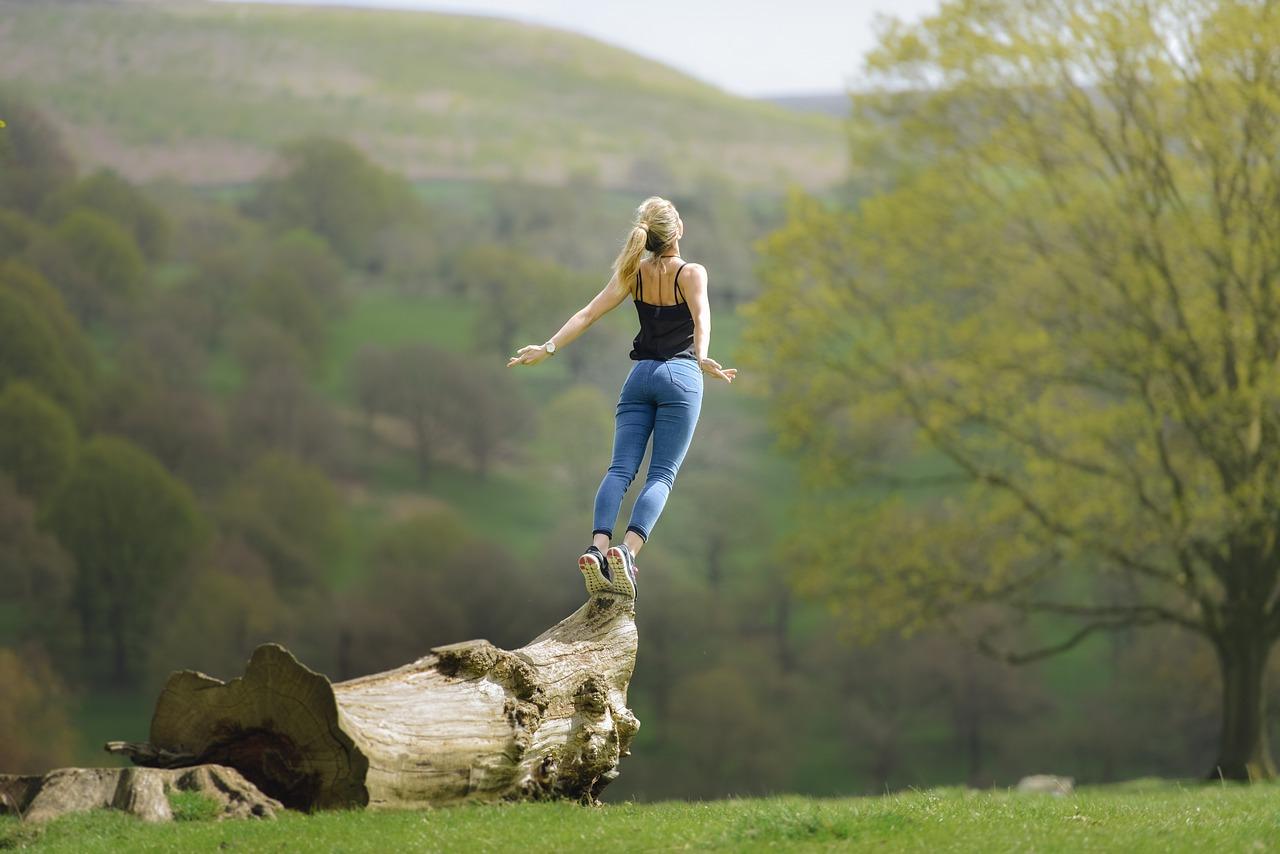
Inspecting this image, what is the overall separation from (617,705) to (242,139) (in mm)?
41854

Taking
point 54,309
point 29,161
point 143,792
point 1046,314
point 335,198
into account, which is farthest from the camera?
point 335,198

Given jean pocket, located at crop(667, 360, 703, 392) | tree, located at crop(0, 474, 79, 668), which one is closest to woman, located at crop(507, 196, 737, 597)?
jean pocket, located at crop(667, 360, 703, 392)

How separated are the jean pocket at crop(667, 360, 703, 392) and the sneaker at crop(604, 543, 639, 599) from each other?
47.5 inches

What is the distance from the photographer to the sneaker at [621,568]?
8.66 m

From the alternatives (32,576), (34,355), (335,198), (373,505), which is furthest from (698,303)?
(335,198)

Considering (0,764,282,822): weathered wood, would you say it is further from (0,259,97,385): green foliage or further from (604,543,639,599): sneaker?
(0,259,97,385): green foliage

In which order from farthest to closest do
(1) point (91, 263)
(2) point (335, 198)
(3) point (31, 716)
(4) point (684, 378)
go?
1. (2) point (335, 198)
2. (1) point (91, 263)
3. (3) point (31, 716)
4. (4) point (684, 378)

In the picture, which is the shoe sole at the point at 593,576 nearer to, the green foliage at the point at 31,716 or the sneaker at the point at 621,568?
the sneaker at the point at 621,568

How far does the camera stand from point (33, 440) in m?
33.8

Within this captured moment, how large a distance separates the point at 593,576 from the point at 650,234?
2.51 m

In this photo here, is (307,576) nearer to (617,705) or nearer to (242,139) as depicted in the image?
(242,139)

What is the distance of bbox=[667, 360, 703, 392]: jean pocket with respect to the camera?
8912mm

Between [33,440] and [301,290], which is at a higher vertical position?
[301,290]

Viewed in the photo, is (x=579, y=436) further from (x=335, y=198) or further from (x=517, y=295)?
(x=335, y=198)
